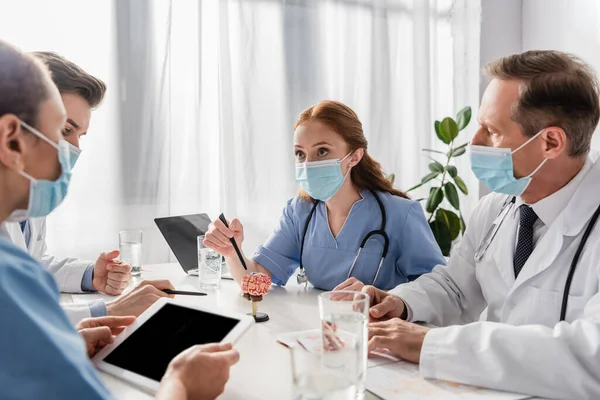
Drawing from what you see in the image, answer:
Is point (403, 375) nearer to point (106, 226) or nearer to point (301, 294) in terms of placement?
point (301, 294)

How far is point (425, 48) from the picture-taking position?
3.45m

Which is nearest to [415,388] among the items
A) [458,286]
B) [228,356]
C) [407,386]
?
[407,386]

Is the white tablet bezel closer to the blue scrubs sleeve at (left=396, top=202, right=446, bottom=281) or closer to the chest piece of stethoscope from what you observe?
the chest piece of stethoscope

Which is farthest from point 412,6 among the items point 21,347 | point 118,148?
point 21,347

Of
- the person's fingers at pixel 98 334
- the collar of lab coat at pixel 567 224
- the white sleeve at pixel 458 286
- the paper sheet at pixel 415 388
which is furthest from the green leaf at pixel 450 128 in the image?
the person's fingers at pixel 98 334

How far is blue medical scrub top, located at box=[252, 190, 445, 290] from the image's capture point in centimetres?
191

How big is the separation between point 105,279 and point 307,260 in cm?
69

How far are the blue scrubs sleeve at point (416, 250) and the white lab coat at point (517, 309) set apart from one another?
0.71ft

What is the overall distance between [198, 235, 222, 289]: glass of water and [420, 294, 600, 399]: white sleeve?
918mm

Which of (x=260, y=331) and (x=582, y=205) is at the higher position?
(x=582, y=205)

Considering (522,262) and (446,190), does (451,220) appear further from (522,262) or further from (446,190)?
(522,262)

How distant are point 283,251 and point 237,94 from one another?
1.25 m

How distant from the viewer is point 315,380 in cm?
88

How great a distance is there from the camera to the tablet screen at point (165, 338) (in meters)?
1.05
